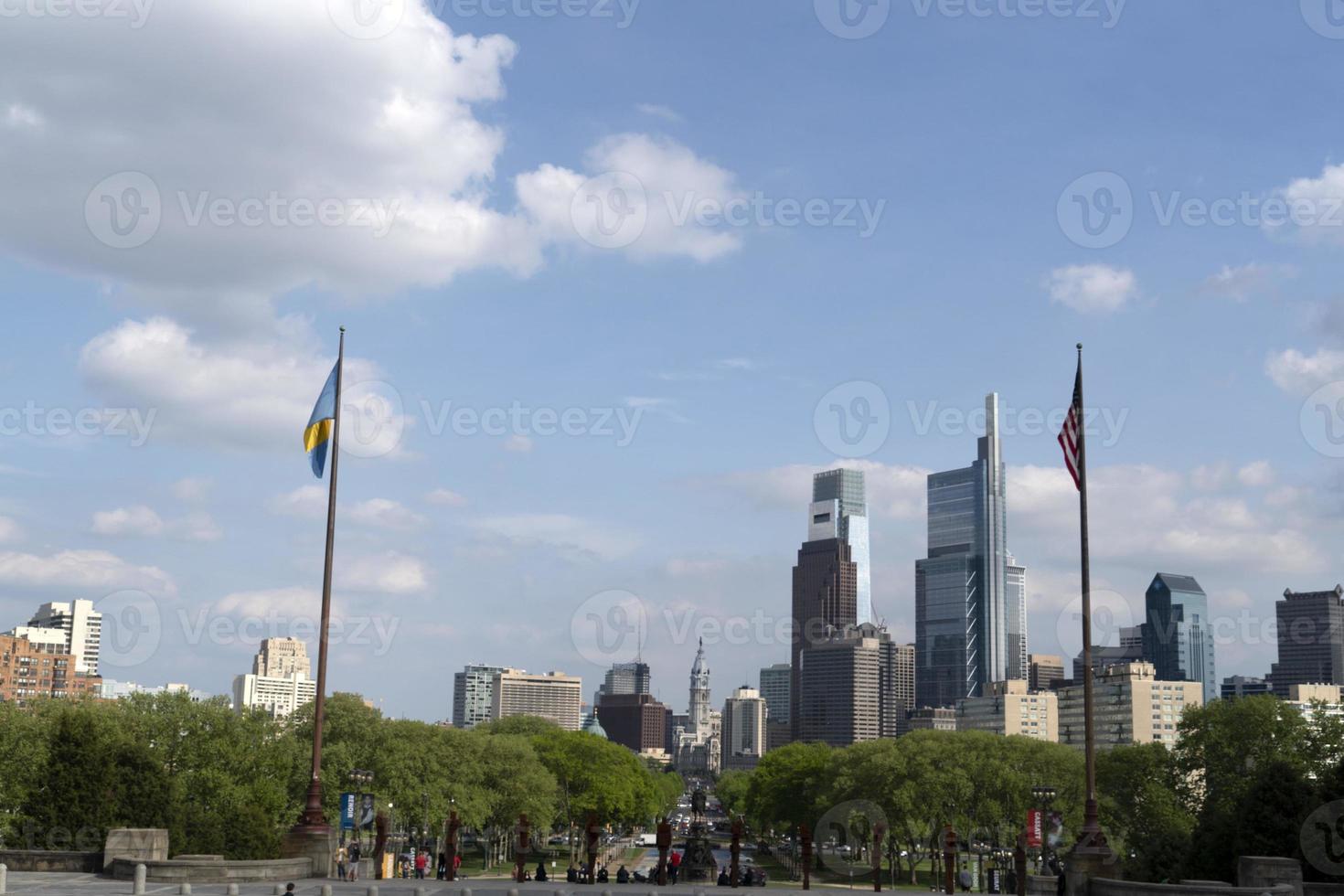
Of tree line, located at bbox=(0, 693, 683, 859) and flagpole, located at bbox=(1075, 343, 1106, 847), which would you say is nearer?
flagpole, located at bbox=(1075, 343, 1106, 847)

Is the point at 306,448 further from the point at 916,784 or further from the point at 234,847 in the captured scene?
the point at 916,784

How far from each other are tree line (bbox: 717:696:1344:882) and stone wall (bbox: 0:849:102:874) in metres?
36.6

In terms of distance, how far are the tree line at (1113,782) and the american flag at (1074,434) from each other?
Result: 14901 millimetres

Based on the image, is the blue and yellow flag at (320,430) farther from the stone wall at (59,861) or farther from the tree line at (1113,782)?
the tree line at (1113,782)

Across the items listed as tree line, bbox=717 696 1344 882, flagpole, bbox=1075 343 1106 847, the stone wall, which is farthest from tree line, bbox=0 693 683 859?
tree line, bbox=717 696 1344 882

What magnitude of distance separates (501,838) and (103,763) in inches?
3289

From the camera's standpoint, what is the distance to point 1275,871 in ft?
104

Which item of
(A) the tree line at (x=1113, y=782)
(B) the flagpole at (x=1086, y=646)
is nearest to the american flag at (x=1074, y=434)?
(B) the flagpole at (x=1086, y=646)

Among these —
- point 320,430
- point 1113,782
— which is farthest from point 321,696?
point 1113,782

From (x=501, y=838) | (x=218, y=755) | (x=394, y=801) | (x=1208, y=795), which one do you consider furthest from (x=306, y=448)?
(x=501, y=838)

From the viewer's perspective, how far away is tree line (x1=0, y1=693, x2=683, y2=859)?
51312mm

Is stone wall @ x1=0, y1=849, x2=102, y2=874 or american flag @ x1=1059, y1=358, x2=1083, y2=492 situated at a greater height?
american flag @ x1=1059, y1=358, x2=1083, y2=492

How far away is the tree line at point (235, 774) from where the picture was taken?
51312 mm

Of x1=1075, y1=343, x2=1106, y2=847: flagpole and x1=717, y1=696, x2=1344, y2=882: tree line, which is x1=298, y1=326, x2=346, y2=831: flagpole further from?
x1=717, y1=696, x2=1344, y2=882: tree line
